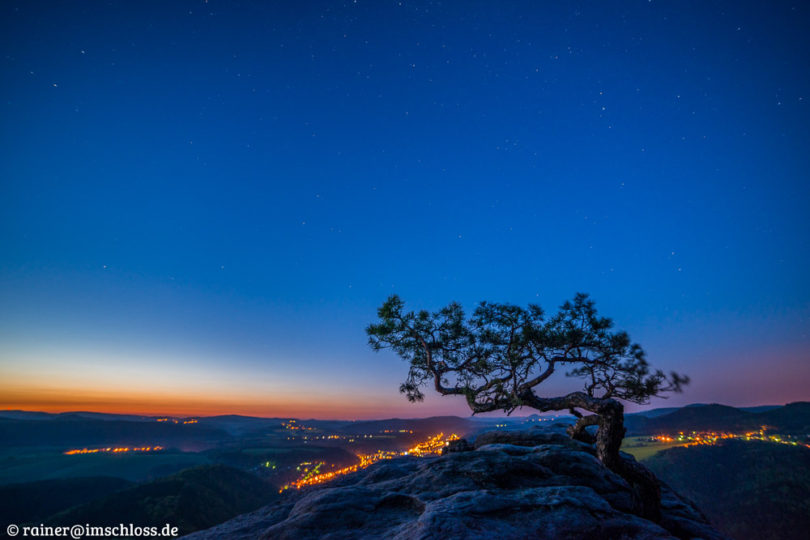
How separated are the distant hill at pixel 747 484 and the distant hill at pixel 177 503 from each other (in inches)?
6816

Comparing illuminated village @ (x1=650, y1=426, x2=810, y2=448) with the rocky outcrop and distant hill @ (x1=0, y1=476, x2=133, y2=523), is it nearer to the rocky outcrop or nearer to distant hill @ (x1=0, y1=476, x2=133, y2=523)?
the rocky outcrop

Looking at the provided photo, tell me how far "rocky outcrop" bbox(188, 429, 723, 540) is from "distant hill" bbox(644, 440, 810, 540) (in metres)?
141

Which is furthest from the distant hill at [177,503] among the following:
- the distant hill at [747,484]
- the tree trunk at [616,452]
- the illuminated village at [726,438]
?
the illuminated village at [726,438]

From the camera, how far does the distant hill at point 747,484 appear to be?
316ft

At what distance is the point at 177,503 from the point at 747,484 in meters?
210

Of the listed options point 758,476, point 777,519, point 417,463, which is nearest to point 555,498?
point 417,463

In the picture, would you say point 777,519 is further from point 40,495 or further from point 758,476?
point 40,495

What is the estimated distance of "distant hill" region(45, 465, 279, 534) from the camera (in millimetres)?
108312

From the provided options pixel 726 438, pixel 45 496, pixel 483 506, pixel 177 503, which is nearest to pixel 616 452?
pixel 483 506

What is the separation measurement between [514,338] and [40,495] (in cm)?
23219

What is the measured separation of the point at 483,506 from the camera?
8.47 metres

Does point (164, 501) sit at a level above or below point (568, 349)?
below

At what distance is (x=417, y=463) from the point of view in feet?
50.3

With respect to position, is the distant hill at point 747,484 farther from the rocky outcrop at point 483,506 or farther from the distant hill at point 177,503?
the distant hill at point 177,503
